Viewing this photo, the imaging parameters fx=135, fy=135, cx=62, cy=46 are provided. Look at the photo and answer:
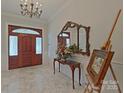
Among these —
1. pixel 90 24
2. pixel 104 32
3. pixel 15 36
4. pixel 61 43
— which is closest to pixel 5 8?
pixel 15 36

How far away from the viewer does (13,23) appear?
605 cm

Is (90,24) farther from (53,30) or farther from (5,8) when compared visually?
(5,8)

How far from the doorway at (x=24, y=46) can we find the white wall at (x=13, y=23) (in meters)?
0.18

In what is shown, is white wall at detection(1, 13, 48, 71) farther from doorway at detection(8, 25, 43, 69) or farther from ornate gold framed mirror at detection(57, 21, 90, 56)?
ornate gold framed mirror at detection(57, 21, 90, 56)

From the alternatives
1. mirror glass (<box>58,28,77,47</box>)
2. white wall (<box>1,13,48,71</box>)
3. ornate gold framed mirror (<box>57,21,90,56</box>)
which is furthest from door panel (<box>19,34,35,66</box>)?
ornate gold framed mirror (<box>57,21,90,56</box>)

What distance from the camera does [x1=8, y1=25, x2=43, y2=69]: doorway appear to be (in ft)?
20.2

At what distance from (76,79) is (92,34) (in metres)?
1.56

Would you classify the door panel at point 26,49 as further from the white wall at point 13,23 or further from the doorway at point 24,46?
the white wall at point 13,23

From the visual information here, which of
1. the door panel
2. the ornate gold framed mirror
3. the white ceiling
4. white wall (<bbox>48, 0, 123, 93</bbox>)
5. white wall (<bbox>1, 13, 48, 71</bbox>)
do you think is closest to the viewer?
white wall (<bbox>48, 0, 123, 93</bbox>)

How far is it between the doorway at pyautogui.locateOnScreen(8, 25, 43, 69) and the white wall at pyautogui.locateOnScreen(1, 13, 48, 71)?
0.60 feet

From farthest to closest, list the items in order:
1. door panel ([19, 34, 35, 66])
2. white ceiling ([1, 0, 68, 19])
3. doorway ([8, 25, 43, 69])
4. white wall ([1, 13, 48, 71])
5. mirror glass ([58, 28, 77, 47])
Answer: door panel ([19, 34, 35, 66])
doorway ([8, 25, 43, 69])
white wall ([1, 13, 48, 71])
white ceiling ([1, 0, 68, 19])
mirror glass ([58, 28, 77, 47])

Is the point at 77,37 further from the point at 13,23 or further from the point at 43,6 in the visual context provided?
the point at 13,23

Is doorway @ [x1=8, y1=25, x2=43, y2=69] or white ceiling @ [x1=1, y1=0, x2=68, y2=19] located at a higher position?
white ceiling @ [x1=1, y1=0, x2=68, y2=19]

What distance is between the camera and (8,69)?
19.5 feet
